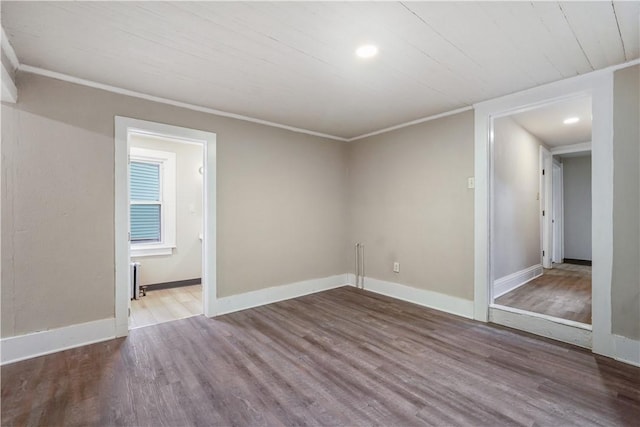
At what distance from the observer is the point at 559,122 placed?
14.1ft

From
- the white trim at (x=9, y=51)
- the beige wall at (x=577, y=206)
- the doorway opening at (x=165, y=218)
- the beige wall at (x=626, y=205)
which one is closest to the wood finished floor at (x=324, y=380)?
the beige wall at (x=626, y=205)

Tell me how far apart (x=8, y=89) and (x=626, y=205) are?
4721 mm

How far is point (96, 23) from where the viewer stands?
1869 millimetres

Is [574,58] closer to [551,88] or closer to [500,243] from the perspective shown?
[551,88]

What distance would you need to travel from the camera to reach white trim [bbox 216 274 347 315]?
11.8 ft

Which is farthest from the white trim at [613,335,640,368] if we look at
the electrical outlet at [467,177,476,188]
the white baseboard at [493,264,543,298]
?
the electrical outlet at [467,177,476,188]

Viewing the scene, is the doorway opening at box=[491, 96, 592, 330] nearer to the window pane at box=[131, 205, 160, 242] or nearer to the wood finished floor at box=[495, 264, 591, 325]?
the wood finished floor at box=[495, 264, 591, 325]

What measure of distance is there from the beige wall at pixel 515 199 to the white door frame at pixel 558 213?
1.79 m

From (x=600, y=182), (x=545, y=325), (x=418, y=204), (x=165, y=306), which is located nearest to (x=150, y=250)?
(x=165, y=306)

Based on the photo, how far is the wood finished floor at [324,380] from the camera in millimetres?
1785

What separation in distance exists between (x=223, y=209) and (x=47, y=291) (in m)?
1.69

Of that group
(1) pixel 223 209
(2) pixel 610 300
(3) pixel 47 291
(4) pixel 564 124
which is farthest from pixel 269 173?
(4) pixel 564 124

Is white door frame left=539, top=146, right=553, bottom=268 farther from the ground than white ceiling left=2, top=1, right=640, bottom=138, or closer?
closer

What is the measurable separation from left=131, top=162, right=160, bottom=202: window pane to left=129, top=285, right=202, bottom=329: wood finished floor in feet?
4.84
